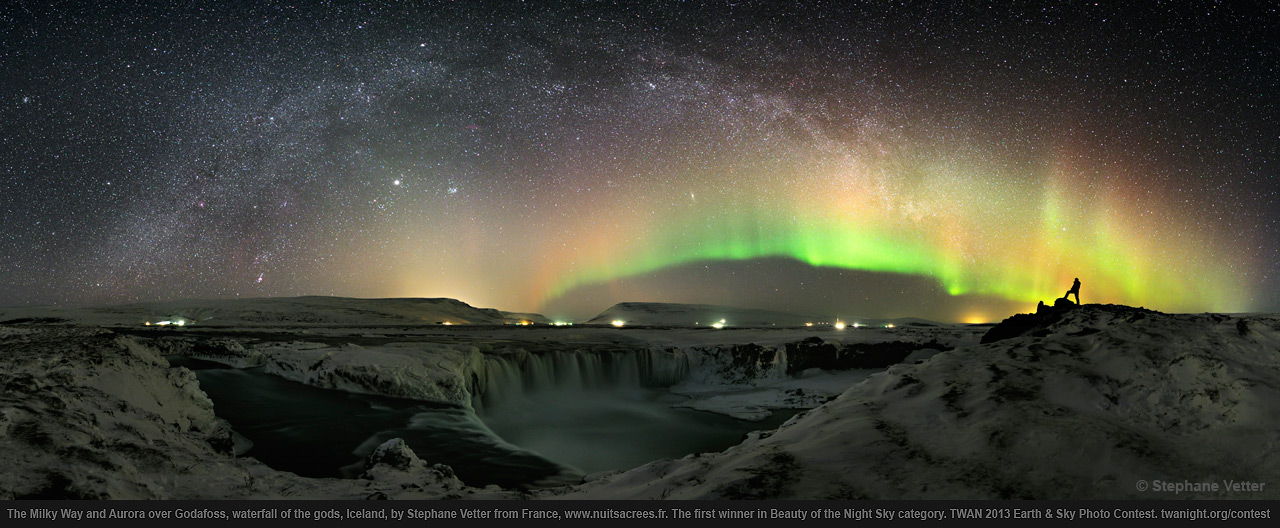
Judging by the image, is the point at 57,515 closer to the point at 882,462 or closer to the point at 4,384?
the point at 4,384

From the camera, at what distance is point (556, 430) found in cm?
1766

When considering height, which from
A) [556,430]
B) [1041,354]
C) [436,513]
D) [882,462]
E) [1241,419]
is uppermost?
[1041,354]

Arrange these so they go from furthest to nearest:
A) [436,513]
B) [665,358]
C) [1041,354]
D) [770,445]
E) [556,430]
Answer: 1. [665,358]
2. [556,430]
3. [1041,354]
4. [770,445]
5. [436,513]

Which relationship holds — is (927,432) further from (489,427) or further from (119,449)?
(489,427)

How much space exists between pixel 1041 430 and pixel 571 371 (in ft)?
70.6

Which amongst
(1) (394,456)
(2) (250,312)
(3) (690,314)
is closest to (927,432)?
(1) (394,456)

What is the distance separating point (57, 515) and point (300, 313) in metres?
113

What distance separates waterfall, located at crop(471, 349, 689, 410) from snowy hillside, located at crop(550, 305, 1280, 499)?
16.0 m

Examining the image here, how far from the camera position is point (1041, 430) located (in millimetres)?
4789

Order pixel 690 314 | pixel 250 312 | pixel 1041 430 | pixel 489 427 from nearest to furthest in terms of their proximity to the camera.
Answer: pixel 1041 430, pixel 489 427, pixel 250 312, pixel 690 314

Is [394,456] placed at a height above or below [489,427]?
above

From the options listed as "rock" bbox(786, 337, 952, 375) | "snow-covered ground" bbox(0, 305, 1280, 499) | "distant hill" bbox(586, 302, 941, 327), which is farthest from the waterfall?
"distant hill" bbox(586, 302, 941, 327)

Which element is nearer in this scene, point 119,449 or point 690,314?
point 119,449

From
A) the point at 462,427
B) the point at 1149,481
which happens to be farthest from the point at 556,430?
the point at 1149,481
